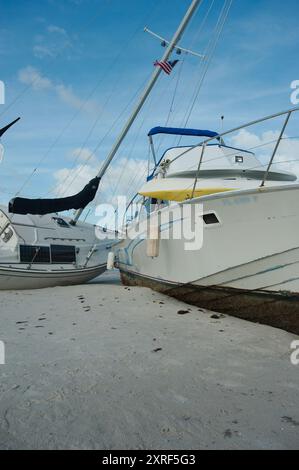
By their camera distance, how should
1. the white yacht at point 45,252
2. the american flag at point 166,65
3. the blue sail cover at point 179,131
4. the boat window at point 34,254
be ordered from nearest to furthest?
the blue sail cover at point 179,131, the white yacht at point 45,252, the boat window at point 34,254, the american flag at point 166,65

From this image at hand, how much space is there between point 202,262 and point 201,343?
6.94ft

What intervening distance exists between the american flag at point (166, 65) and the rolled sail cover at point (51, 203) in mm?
5197

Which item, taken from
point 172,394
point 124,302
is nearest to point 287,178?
point 124,302

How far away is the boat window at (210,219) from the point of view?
593 centimetres

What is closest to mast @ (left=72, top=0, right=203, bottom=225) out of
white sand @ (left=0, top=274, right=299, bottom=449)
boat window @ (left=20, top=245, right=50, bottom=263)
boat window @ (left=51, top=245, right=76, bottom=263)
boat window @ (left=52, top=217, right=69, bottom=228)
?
boat window @ (left=52, top=217, right=69, bottom=228)

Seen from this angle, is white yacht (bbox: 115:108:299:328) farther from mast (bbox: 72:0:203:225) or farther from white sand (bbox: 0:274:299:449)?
mast (bbox: 72:0:203:225)

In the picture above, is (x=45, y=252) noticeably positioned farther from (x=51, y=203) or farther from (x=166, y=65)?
(x=166, y=65)

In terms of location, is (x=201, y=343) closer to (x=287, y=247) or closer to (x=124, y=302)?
(x=287, y=247)

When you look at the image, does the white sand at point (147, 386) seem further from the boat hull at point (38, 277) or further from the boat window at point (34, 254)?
the boat window at point (34, 254)

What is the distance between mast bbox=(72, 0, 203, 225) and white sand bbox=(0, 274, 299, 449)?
29.5 ft

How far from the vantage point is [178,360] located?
12.6 ft

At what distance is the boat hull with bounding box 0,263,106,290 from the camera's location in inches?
429

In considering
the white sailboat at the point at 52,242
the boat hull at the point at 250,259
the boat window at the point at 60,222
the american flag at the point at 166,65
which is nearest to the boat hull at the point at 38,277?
the white sailboat at the point at 52,242

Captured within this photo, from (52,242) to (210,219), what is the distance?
8.48 meters
